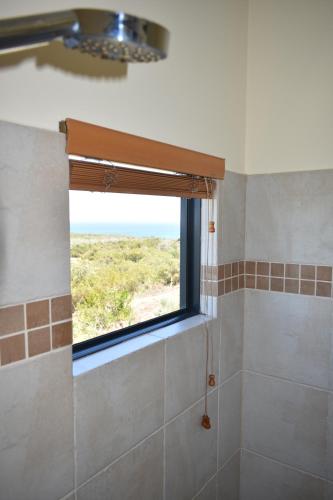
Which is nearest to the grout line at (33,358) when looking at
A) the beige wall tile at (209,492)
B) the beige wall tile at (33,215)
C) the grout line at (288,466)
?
the beige wall tile at (33,215)

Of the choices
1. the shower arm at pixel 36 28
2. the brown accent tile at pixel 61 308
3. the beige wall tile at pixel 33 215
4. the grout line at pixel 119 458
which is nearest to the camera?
the shower arm at pixel 36 28

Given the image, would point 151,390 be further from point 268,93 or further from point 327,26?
point 327,26

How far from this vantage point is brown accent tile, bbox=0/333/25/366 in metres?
0.74

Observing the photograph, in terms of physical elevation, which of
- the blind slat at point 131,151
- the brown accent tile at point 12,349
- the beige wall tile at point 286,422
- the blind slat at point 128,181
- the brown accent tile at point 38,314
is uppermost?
the blind slat at point 131,151

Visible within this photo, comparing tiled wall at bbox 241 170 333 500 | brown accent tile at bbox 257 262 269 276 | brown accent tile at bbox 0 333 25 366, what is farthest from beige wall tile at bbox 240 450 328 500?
brown accent tile at bbox 0 333 25 366

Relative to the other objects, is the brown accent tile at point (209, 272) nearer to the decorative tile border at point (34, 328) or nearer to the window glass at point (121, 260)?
the window glass at point (121, 260)

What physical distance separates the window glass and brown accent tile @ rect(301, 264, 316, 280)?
0.51m

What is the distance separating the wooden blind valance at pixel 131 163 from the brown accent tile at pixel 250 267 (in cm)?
44

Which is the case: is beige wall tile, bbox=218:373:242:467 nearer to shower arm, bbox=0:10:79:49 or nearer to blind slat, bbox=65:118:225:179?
blind slat, bbox=65:118:225:179

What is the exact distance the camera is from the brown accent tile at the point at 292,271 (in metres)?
1.47

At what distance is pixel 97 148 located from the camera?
34.8 inches

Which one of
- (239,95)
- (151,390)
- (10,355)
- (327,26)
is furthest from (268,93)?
(10,355)

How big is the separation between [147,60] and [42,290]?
54 centimetres

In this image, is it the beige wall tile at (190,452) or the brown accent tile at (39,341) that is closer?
the brown accent tile at (39,341)
